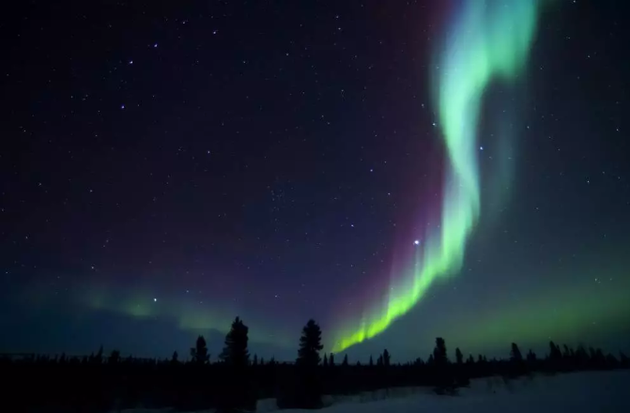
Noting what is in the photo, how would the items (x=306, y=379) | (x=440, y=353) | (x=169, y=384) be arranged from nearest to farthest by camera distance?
(x=306, y=379) → (x=169, y=384) → (x=440, y=353)

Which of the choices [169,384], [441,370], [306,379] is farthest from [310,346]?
[441,370]

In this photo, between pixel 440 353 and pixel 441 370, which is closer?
pixel 441 370

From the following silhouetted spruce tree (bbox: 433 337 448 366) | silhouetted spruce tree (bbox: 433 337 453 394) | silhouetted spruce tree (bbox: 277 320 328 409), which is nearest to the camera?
silhouetted spruce tree (bbox: 277 320 328 409)

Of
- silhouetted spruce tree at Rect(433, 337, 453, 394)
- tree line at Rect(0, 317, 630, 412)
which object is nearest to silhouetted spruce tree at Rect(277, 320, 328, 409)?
tree line at Rect(0, 317, 630, 412)

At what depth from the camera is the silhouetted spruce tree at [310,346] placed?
41.2m

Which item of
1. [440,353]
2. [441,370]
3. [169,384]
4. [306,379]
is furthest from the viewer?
[440,353]

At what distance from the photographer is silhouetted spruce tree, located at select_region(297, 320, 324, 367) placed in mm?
41156

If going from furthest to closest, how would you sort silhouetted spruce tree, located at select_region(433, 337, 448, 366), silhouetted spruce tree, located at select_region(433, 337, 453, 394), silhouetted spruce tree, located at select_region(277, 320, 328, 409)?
silhouetted spruce tree, located at select_region(433, 337, 448, 366) < silhouetted spruce tree, located at select_region(433, 337, 453, 394) < silhouetted spruce tree, located at select_region(277, 320, 328, 409)

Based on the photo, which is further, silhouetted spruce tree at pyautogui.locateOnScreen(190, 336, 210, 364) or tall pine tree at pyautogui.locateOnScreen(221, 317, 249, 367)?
silhouetted spruce tree at pyautogui.locateOnScreen(190, 336, 210, 364)

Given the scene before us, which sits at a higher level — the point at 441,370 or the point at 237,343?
the point at 237,343

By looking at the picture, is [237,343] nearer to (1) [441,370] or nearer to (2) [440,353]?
(1) [441,370]

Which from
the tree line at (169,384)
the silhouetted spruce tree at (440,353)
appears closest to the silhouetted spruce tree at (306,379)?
the tree line at (169,384)

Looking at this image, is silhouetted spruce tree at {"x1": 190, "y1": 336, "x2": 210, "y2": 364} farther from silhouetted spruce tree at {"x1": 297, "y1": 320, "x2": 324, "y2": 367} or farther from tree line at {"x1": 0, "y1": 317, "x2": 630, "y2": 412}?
silhouetted spruce tree at {"x1": 297, "y1": 320, "x2": 324, "y2": 367}

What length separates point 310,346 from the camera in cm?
4200
